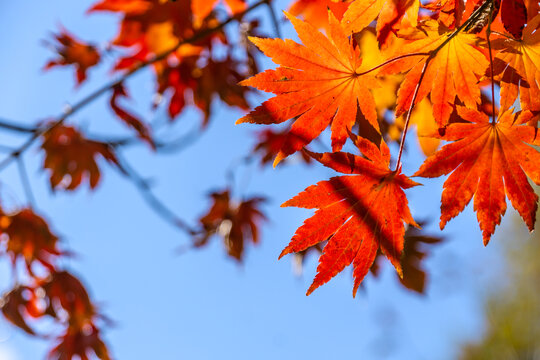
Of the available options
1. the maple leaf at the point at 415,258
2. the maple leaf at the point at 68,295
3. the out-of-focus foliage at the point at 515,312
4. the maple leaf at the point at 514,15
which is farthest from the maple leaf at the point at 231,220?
the out-of-focus foliage at the point at 515,312

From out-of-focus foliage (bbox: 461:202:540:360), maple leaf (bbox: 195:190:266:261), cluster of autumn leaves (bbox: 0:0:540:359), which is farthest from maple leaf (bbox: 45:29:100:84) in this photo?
out-of-focus foliage (bbox: 461:202:540:360)

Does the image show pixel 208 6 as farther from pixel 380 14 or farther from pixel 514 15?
pixel 514 15

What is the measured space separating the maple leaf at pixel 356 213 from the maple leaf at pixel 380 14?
0.13 m

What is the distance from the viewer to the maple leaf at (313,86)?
1.77ft

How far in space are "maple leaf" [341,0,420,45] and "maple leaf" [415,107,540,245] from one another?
129mm

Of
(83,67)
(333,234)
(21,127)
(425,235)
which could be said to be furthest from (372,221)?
(83,67)

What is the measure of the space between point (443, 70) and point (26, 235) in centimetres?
140

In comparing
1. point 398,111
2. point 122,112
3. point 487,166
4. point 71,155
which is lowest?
point 487,166

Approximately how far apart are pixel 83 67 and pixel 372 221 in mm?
1189

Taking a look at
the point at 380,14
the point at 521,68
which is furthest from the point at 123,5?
the point at 521,68

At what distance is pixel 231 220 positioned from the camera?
5.87 feet

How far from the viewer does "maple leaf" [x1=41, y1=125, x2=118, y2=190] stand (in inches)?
61.4

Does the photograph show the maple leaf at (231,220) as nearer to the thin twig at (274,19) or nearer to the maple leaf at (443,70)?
the thin twig at (274,19)

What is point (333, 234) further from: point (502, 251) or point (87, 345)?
point (502, 251)
